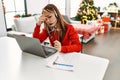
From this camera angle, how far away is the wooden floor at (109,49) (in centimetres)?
264

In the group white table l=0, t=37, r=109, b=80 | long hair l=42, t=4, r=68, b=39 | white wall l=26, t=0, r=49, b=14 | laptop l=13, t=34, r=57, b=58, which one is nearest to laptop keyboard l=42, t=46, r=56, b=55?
laptop l=13, t=34, r=57, b=58

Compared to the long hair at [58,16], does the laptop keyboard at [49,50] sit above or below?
below

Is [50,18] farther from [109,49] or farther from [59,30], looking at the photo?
[109,49]

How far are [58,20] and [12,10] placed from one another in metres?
4.46

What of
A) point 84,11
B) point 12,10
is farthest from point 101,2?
point 12,10

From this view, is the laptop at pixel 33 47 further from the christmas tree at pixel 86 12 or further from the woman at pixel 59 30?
the christmas tree at pixel 86 12

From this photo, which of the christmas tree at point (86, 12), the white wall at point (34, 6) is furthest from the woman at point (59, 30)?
the christmas tree at point (86, 12)

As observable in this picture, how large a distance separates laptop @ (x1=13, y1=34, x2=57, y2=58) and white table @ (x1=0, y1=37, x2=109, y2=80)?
0.04 meters

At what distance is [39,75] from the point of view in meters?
1.06

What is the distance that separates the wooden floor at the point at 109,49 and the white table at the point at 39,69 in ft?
4.59

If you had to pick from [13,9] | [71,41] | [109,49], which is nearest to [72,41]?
[71,41]

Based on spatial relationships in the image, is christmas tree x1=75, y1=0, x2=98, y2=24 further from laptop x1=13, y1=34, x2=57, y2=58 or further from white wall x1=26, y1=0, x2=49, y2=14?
laptop x1=13, y1=34, x2=57, y2=58

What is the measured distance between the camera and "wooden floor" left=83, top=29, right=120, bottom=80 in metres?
2.64

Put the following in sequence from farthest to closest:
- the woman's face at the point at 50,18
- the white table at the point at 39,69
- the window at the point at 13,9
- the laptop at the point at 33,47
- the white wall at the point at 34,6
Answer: the window at the point at 13,9 → the white wall at the point at 34,6 → the woman's face at the point at 50,18 → the laptop at the point at 33,47 → the white table at the point at 39,69
